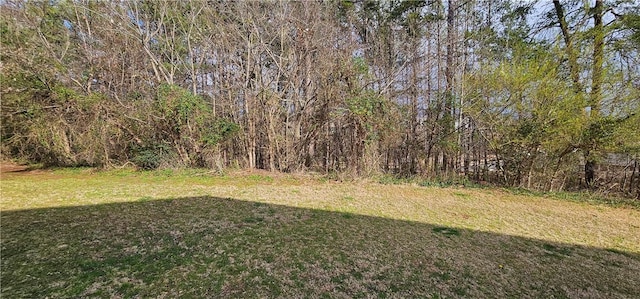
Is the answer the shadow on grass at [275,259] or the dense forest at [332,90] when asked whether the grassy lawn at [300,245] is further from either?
the dense forest at [332,90]

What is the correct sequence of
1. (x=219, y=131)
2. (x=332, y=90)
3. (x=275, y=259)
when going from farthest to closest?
1. (x=219, y=131)
2. (x=332, y=90)
3. (x=275, y=259)

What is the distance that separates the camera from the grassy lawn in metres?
2.28

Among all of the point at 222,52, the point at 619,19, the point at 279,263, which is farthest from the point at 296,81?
the point at 619,19

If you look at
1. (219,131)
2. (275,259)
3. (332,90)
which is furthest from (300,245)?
(219,131)

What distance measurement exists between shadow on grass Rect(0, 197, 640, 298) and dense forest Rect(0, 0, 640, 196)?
13.4 feet

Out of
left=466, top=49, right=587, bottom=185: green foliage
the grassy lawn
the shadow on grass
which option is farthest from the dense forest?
the shadow on grass

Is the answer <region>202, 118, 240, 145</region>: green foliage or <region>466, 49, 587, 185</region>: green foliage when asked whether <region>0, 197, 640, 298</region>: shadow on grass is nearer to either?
<region>466, 49, 587, 185</region>: green foliage

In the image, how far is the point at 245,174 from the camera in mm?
7875

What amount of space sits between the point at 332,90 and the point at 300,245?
5.56 m

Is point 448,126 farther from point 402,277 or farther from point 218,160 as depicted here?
point 218,160

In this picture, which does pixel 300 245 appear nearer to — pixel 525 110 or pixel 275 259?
pixel 275 259

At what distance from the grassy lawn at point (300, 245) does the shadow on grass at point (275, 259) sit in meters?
0.02

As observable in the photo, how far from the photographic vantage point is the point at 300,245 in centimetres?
313

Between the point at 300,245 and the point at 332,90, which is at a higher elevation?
the point at 332,90
